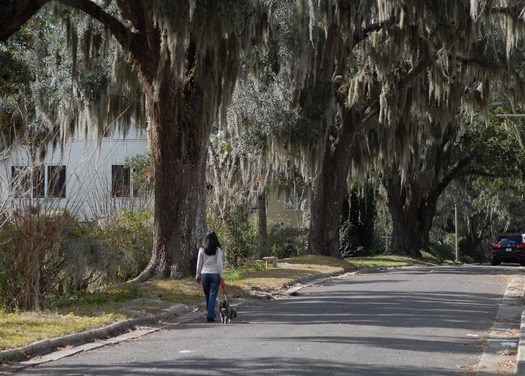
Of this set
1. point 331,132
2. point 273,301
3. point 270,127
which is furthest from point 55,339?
point 331,132

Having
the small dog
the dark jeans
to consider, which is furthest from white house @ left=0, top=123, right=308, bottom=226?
the small dog

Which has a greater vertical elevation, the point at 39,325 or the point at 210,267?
the point at 210,267

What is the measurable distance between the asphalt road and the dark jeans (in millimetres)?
246

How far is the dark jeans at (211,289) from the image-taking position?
15.5 metres

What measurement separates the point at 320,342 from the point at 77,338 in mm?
3085

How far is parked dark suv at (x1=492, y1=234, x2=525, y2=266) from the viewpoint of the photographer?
4438 cm

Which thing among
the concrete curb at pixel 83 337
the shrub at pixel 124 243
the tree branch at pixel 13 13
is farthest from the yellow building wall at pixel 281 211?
the tree branch at pixel 13 13

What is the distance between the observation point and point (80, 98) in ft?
82.2

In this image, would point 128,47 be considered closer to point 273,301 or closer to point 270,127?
point 273,301

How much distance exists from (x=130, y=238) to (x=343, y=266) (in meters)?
9.68

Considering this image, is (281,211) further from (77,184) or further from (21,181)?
(21,181)

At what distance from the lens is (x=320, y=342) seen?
12258mm

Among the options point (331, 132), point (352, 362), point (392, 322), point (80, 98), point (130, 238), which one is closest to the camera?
point (352, 362)

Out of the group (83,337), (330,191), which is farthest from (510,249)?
(83,337)
